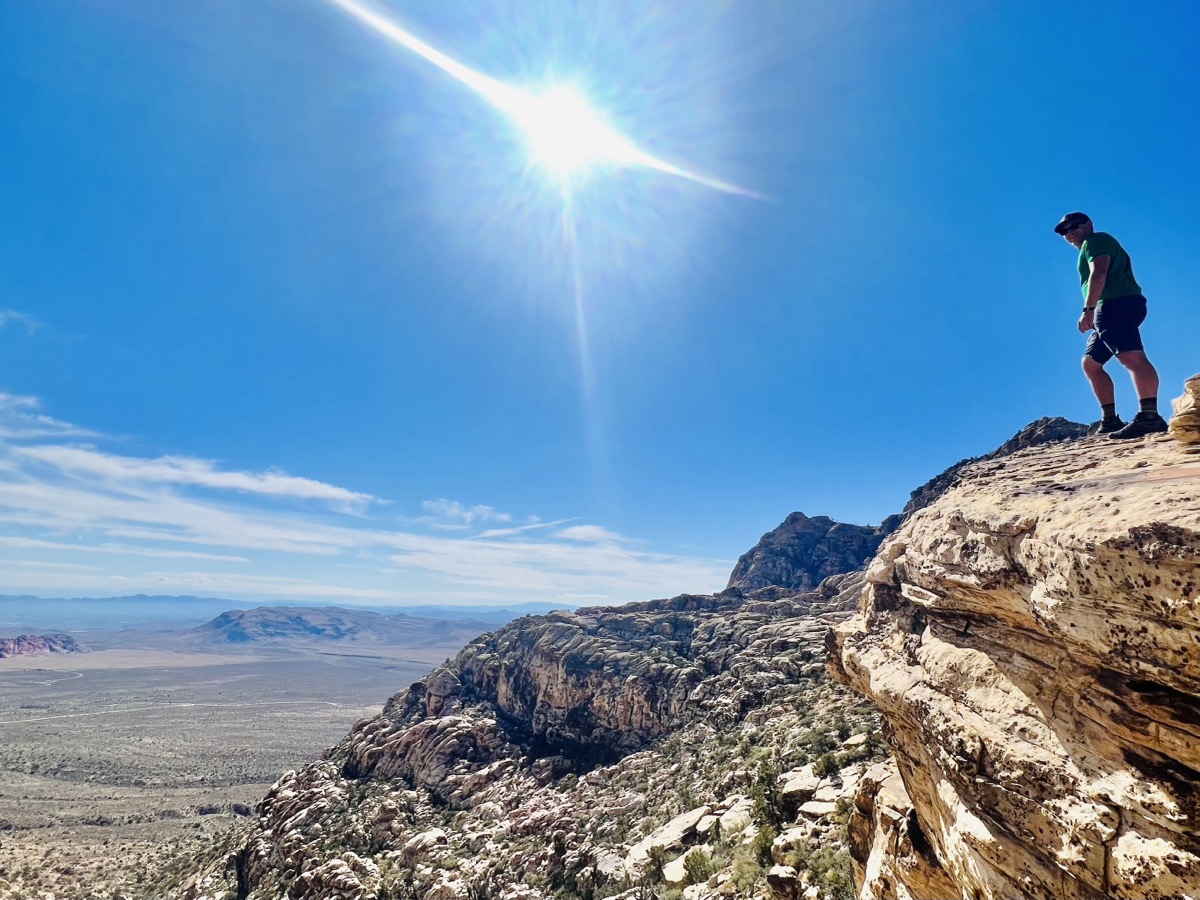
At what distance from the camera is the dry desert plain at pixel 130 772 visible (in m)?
43.7

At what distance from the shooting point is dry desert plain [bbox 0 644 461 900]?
43688mm

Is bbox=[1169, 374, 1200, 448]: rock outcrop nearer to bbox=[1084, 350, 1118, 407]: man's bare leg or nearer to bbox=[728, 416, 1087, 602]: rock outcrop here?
bbox=[1084, 350, 1118, 407]: man's bare leg

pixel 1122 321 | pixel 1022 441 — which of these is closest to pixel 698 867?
pixel 1122 321

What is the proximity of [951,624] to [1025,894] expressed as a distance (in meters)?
3.15

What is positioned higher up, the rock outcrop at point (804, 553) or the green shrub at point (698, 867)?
the rock outcrop at point (804, 553)

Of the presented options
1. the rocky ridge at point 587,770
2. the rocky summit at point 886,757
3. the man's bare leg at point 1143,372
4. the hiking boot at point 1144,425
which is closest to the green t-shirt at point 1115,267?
the man's bare leg at point 1143,372

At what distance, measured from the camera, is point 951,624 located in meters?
7.84

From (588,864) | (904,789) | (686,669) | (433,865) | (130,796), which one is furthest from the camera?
(130,796)

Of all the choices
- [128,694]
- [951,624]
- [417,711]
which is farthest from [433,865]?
[128,694]

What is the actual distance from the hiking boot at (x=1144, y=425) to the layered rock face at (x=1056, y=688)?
41cm

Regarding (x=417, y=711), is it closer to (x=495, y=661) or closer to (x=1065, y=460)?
(x=495, y=661)

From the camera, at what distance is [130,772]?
3157 inches

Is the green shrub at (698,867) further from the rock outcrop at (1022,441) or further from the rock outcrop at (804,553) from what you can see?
the rock outcrop at (804,553)

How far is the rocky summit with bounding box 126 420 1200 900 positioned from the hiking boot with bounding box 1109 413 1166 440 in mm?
651
